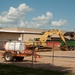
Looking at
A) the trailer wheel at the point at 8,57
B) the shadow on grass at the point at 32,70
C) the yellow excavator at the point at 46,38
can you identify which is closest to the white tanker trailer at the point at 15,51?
the trailer wheel at the point at 8,57

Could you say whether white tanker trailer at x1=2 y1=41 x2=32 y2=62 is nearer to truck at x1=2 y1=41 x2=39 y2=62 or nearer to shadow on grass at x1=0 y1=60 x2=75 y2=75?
truck at x1=2 y1=41 x2=39 y2=62

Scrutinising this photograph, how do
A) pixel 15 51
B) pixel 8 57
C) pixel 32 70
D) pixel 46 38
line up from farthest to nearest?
pixel 46 38, pixel 8 57, pixel 15 51, pixel 32 70

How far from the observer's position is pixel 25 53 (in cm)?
2694

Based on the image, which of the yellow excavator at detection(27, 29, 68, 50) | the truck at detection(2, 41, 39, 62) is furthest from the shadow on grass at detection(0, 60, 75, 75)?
the yellow excavator at detection(27, 29, 68, 50)

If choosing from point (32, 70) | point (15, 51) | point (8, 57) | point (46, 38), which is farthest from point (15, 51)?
point (46, 38)

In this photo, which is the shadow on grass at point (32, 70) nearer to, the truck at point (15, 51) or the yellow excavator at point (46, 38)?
the truck at point (15, 51)

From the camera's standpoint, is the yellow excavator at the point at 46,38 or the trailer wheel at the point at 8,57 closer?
the trailer wheel at the point at 8,57

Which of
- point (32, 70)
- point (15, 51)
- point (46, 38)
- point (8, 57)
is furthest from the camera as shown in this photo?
point (46, 38)

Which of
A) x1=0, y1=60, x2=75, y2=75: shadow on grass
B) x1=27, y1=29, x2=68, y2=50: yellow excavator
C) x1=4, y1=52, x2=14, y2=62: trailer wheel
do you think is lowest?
x1=0, y1=60, x2=75, y2=75: shadow on grass

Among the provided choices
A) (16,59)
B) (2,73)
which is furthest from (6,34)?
(2,73)

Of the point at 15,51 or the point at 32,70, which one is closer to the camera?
the point at 32,70

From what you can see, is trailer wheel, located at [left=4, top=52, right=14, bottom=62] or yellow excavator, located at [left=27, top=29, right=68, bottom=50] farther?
yellow excavator, located at [left=27, top=29, right=68, bottom=50]

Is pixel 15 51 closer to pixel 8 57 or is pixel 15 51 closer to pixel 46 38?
pixel 8 57

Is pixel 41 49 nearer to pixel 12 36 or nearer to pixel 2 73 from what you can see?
pixel 12 36
